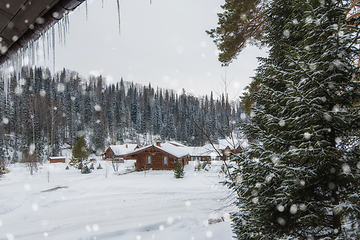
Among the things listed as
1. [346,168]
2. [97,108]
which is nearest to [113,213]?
[346,168]

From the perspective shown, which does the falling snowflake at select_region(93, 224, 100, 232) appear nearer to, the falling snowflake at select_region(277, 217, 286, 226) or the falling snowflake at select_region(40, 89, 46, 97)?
the falling snowflake at select_region(277, 217, 286, 226)

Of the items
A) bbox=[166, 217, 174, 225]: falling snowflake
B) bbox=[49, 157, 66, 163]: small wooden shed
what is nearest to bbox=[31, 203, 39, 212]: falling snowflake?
bbox=[166, 217, 174, 225]: falling snowflake

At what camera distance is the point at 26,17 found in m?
1.18

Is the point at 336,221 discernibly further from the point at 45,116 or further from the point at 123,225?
the point at 45,116

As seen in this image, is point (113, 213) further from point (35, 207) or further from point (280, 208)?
point (280, 208)

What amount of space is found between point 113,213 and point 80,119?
57128mm

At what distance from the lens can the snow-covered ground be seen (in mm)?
8703

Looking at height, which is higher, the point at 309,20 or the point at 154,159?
the point at 309,20

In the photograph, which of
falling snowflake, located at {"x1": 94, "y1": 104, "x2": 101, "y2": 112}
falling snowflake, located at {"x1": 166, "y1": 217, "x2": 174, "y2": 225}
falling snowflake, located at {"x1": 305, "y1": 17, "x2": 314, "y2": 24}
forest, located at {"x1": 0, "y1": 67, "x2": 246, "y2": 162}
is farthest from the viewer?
falling snowflake, located at {"x1": 94, "y1": 104, "x2": 101, "y2": 112}

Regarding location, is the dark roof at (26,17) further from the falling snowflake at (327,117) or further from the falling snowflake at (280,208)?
the falling snowflake at (280,208)

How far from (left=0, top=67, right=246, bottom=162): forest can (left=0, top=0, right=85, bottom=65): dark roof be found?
34.0m

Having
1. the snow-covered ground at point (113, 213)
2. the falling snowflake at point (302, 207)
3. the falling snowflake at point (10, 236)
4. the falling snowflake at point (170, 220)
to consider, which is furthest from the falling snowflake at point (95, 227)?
the falling snowflake at point (302, 207)

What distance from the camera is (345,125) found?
3137mm

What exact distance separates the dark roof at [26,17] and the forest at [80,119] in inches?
1339
